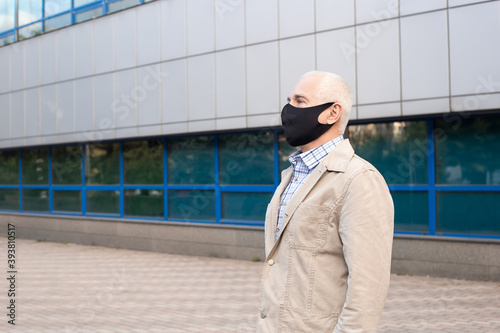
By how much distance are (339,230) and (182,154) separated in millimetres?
11164

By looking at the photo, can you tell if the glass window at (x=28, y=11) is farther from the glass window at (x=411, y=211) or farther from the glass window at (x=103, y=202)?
the glass window at (x=411, y=211)

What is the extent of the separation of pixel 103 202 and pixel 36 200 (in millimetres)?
3312

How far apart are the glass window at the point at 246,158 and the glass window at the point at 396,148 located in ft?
6.23

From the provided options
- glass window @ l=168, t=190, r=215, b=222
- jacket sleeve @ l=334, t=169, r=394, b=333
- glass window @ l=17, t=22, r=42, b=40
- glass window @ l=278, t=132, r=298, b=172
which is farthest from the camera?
glass window @ l=17, t=22, r=42, b=40

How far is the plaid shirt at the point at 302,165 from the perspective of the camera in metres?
2.29

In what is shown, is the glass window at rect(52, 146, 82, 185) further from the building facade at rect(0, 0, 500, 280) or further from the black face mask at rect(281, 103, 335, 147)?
the black face mask at rect(281, 103, 335, 147)

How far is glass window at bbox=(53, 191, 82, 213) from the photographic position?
622 inches

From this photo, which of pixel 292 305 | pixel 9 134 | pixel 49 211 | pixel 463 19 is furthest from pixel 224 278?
pixel 9 134

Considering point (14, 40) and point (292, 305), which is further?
point (14, 40)

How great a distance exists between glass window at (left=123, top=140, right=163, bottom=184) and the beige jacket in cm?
1149

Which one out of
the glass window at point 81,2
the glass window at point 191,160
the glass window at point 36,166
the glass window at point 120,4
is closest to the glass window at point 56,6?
the glass window at point 81,2

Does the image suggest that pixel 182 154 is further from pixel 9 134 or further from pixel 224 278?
pixel 9 134

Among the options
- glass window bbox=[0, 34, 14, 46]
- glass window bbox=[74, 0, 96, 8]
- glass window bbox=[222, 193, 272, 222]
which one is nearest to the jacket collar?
glass window bbox=[222, 193, 272, 222]

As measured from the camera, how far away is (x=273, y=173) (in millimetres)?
11398
